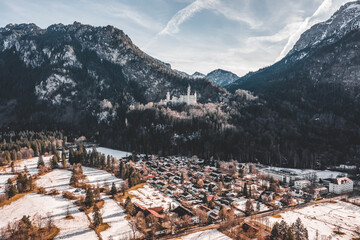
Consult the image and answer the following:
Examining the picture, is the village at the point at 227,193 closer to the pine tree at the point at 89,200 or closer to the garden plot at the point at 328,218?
the garden plot at the point at 328,218

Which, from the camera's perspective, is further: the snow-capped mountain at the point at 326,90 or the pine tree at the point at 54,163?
the snow-capped mountain at the point at 326,90

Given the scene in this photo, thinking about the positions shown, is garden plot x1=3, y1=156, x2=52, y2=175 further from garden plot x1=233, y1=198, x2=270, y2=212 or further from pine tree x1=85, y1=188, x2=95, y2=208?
garden plot x1=233, y1=198, x2=270, y2=212

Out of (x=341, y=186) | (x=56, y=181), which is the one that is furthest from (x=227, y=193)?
(x=56, y=181)

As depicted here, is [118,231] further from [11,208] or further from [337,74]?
[337,74]

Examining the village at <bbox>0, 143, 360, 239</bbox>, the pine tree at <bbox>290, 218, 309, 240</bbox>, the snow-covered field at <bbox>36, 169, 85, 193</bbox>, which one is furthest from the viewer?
the snow-covered field at <bbox>36, 169, 85, 193</bbox>

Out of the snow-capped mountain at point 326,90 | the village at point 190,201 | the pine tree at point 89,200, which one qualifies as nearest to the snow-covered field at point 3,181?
the village at point 190,201

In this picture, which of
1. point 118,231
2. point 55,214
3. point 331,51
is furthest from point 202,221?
point 331,51

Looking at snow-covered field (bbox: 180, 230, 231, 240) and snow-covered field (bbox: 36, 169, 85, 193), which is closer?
snow-covered field (bbox: 180, 230, 231, 240)

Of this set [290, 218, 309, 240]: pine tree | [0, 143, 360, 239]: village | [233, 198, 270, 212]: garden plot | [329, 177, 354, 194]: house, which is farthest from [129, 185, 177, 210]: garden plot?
[329, 177, 354, 194]: house
